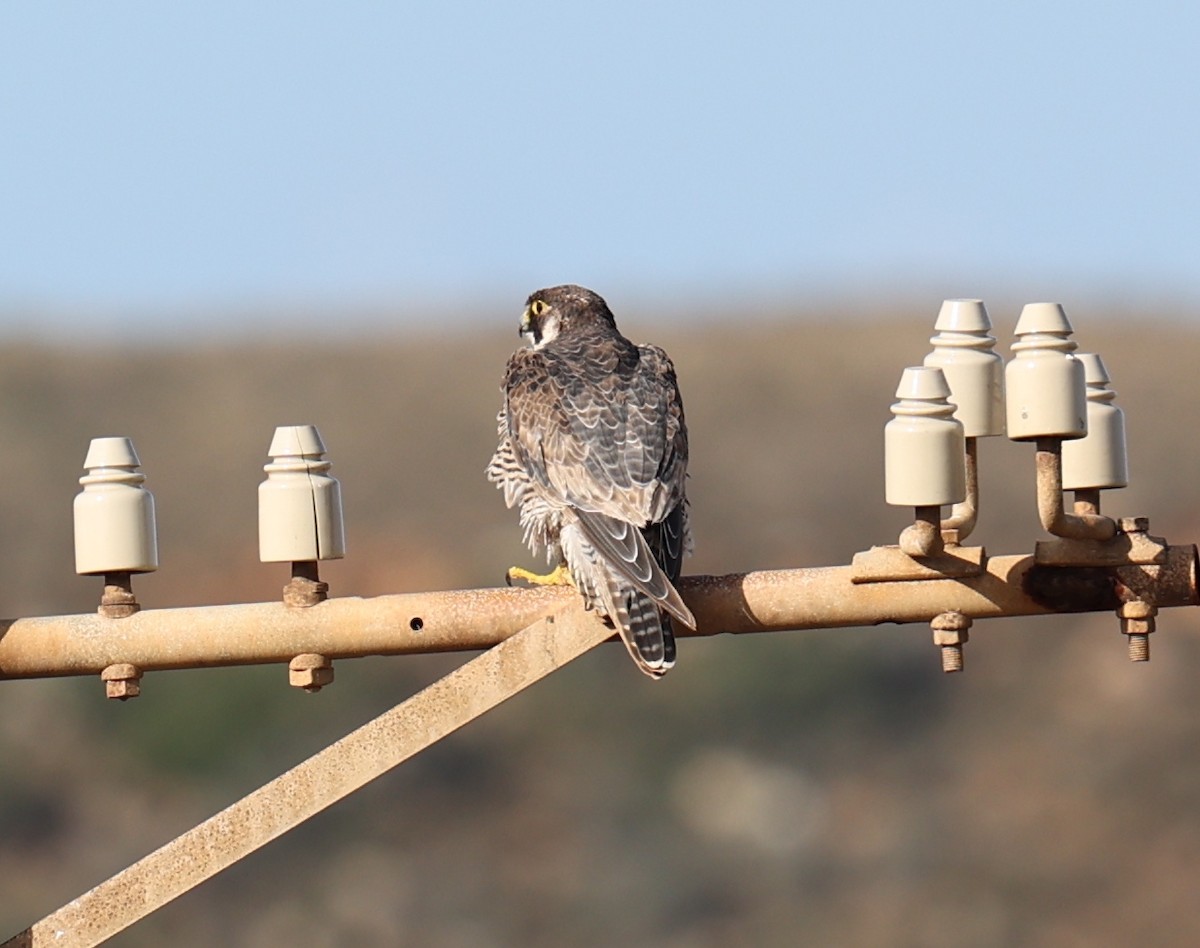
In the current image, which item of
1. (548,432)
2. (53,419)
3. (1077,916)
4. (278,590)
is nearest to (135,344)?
(53,419)

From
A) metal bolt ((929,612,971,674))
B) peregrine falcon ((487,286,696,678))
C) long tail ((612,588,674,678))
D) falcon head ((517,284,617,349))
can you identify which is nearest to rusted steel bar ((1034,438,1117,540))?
metal bolt ((929,612,971,674))

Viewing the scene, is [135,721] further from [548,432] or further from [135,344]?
[135,344]

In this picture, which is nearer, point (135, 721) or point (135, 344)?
point (135, 721)

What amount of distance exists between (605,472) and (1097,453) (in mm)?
1375

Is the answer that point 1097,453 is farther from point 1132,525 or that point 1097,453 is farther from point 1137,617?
point 1137,617

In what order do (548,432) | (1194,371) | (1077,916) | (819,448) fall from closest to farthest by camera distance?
1. (548,432)
2. (1077,916)
3. (819,448)
4. (1194,371)

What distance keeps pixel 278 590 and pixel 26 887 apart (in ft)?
9.90

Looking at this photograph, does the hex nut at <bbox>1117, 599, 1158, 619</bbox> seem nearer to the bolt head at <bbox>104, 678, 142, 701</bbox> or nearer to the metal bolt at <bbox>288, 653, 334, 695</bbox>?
the metal bolt at <bbox>288, 653, 334, 695</bbox>

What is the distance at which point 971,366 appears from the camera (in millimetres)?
4402

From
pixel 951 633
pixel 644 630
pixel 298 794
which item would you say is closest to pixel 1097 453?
pixel 951 633

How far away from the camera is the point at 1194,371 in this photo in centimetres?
2677

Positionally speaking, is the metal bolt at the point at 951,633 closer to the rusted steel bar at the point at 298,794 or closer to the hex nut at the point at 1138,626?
the hex nut at the point at 1138,626

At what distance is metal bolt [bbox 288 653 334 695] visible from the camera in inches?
174

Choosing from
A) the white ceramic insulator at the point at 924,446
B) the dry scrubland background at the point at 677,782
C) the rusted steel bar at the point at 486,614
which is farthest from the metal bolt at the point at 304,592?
the dry scrubland background at the point at 677,782
